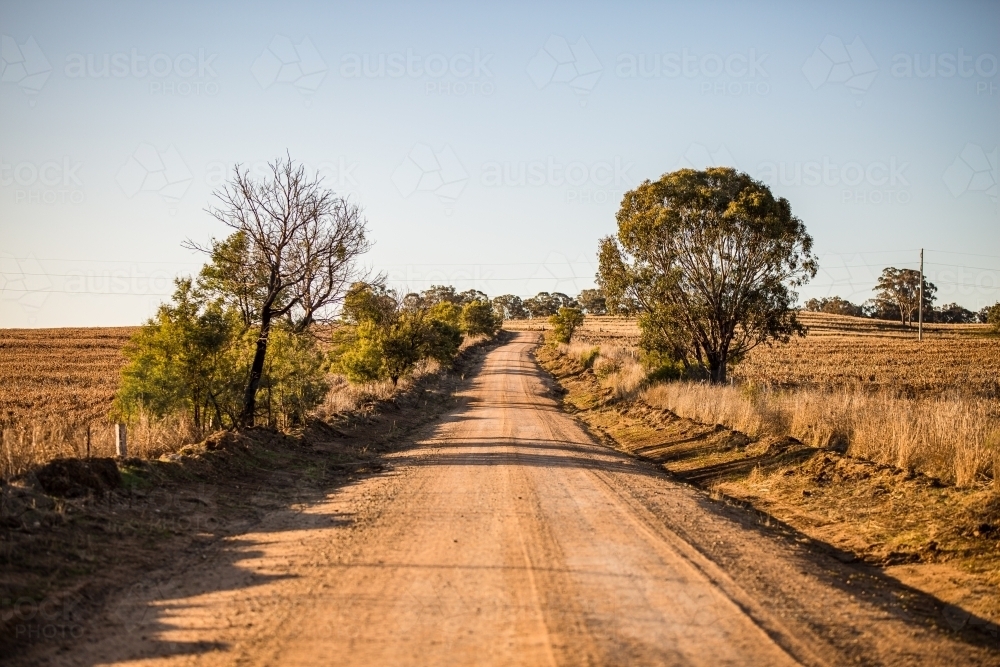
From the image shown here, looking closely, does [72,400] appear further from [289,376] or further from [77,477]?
[77,477]

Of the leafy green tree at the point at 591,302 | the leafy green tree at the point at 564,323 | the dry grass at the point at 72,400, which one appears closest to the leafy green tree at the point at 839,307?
the leafy green tree at the point at 591,302

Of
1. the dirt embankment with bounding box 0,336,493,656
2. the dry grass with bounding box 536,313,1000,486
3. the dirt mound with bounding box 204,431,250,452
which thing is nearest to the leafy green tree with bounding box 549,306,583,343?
the dry grass with bounding box 536,313,1000,486

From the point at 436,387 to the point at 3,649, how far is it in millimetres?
34932

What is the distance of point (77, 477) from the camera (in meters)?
9.81

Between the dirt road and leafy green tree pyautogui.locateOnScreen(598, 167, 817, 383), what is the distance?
18.6 m

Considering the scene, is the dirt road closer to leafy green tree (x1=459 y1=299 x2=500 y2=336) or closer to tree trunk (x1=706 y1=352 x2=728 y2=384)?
tree trunk (x1=706 y1=352 x2=728 y2=384)

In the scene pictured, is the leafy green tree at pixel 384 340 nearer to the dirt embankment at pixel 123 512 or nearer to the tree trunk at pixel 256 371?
the tree trunk at pixel 256 371

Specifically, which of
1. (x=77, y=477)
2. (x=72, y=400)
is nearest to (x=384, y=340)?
(x=72, y=400)

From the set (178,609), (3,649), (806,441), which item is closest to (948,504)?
(806,441)

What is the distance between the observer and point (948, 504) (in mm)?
10141

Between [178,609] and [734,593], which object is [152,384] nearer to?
[178,609]

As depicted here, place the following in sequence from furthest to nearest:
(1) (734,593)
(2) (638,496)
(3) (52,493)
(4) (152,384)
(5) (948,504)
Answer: (4) (152,384) → (2) (638,496) → (5) (948,504) → (3) (52,493) → (1) (734,593)

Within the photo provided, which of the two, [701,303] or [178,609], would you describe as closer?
[178,609]

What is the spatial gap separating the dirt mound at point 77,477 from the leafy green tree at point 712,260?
2316 centimetres
